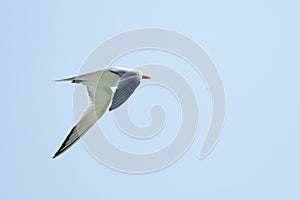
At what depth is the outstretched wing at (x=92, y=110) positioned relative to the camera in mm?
10516

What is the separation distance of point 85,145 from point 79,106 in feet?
3.23

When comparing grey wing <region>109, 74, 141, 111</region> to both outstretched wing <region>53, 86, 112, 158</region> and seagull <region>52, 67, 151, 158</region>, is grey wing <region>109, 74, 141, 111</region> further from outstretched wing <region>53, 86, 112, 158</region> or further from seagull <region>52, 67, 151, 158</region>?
outstretched wing <region>53, 86, 112, 158</region>

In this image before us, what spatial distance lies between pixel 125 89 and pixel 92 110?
2341mm

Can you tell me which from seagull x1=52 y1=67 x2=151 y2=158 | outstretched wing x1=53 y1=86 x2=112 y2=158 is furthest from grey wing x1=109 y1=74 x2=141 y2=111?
outstretched wing x1=53 y1=86 x2=112 y2=158

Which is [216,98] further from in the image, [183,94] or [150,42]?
[150,42]

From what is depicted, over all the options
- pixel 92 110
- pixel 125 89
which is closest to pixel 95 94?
pixel 92 110

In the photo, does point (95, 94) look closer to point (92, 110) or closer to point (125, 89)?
point (92, 110)

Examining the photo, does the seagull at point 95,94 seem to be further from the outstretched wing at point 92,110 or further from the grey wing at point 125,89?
the grey wing at point 125,89

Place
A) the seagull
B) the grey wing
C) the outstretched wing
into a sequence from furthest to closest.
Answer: the outstretched wing < the seagull < the grey wing

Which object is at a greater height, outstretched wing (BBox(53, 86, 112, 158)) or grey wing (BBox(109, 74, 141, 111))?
grey wing (BBox(109, 74, 141, 111))

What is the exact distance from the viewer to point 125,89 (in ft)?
28.6

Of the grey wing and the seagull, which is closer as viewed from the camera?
the grey wing

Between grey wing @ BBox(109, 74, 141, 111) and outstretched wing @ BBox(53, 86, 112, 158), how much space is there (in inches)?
63.1

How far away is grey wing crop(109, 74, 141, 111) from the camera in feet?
27.8
